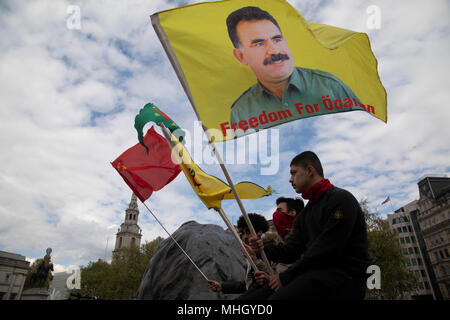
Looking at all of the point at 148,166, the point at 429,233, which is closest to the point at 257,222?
the point at 148,166

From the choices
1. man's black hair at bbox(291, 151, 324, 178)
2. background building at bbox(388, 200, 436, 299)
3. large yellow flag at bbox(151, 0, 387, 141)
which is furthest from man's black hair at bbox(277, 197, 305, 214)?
background building at bbox(388, 200, 436, 299)

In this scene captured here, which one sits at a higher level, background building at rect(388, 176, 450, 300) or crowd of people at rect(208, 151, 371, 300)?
background building at rect(388, 176, 450, 300)

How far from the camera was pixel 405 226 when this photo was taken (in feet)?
222

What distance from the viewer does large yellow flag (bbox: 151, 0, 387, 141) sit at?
12.4 feet

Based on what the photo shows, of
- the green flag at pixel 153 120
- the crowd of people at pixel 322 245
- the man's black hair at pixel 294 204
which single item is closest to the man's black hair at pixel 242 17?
the green flag at pixel 153 120

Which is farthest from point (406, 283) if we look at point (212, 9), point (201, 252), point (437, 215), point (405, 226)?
point (405, 226)

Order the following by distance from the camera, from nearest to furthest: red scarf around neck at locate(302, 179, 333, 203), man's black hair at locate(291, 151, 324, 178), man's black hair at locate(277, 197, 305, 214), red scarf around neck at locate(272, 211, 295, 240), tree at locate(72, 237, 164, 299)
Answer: red scarf around neck at locate(302, 179, 333, 203) → man's black hair at locate(291, 151, 324, 178) → red scarf around neck at locate(272, 211, 295, 240) → man's black hair at locate(277, 197, 305, 214) → tree at locate(72, 237, 164, 299)

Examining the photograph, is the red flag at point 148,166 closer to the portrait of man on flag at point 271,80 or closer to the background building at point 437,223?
the portrait of man on flag at point 271,80

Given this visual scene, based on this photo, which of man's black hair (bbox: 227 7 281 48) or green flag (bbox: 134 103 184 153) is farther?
green flag (bbox: 134 103 184 153)

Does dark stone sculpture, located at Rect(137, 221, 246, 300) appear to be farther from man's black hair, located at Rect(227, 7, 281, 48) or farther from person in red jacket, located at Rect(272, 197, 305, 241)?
man's black hair, located at Rect(227, 7, 281, 48)

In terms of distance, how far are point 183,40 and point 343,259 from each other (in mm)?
3272

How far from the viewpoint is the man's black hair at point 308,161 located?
10.1 feet

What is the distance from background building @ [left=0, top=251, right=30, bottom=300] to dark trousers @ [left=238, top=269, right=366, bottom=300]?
25470 millimetres

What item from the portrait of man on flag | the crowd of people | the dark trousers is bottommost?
the dark trousers
